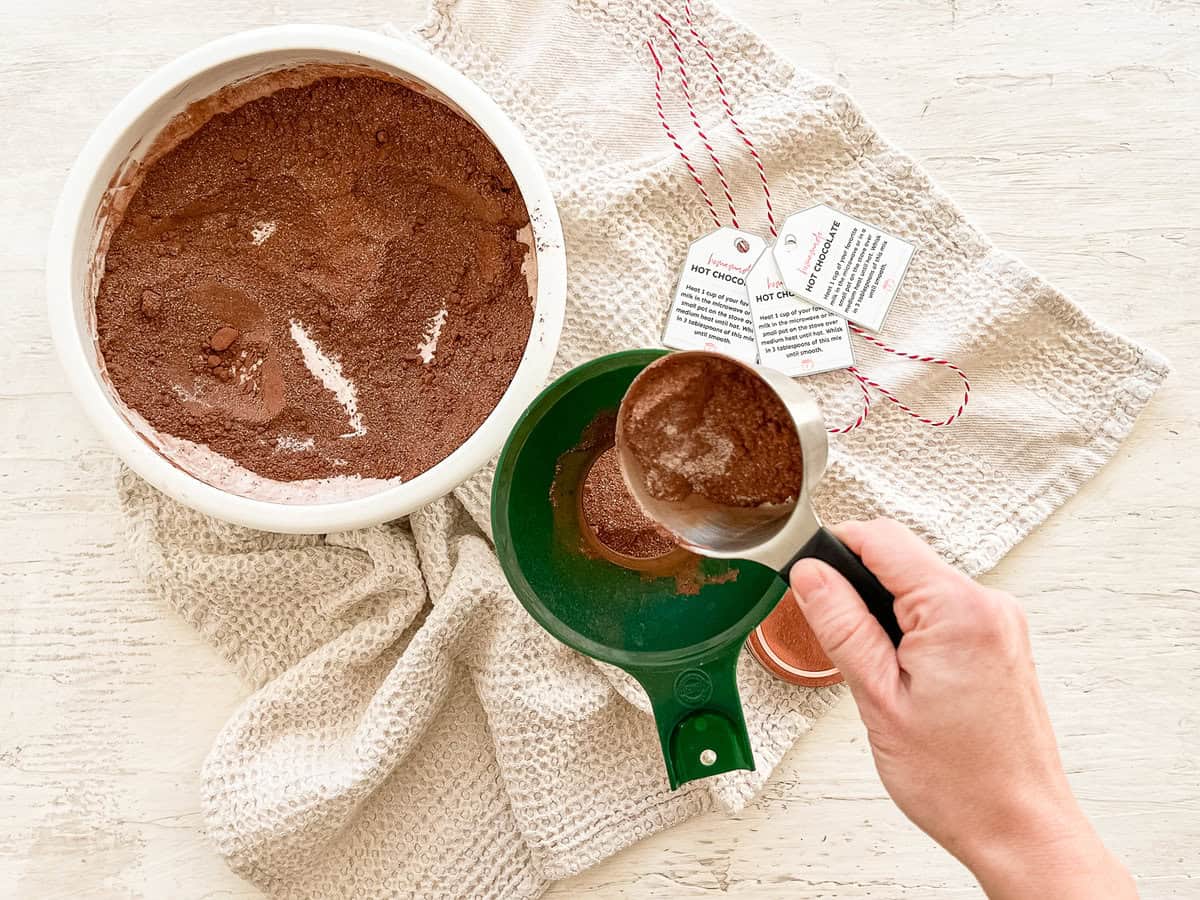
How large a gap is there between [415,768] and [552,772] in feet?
0.55

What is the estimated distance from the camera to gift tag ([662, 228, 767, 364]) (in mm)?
1093

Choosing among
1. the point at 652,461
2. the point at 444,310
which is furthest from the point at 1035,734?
the point at 444,310

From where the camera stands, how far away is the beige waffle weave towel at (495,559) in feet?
3.34

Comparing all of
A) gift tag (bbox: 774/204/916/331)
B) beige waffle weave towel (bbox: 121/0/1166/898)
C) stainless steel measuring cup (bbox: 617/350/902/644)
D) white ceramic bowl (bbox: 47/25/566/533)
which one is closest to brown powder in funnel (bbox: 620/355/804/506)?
stainless steel measuring cup (bbox: 617/350/902/644)

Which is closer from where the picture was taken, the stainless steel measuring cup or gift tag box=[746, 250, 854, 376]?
the stainless steel measuring cup

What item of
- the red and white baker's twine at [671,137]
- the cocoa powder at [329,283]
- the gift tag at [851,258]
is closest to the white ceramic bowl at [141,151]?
the cocoa powder at [329,283]

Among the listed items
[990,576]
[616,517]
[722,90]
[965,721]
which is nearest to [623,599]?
[616,517]

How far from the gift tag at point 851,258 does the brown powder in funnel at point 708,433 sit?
1.22 feet

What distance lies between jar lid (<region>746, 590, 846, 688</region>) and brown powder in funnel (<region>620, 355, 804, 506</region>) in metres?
0.30

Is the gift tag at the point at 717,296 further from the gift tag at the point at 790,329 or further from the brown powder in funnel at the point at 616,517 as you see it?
the brown powder in funnel at the point at 616,517

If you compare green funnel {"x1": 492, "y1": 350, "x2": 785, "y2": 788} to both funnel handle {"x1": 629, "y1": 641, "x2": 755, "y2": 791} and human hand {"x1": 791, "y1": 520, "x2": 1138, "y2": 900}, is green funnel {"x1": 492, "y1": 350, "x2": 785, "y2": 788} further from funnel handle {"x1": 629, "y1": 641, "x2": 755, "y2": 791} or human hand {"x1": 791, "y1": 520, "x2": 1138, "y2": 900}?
human hand {"x1": 791, "y1": 520, "x2": 1138, "y2": 900}

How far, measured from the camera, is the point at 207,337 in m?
0.94

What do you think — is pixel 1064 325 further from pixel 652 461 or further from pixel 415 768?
pixel 415 768

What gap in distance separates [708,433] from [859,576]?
0.58ft
